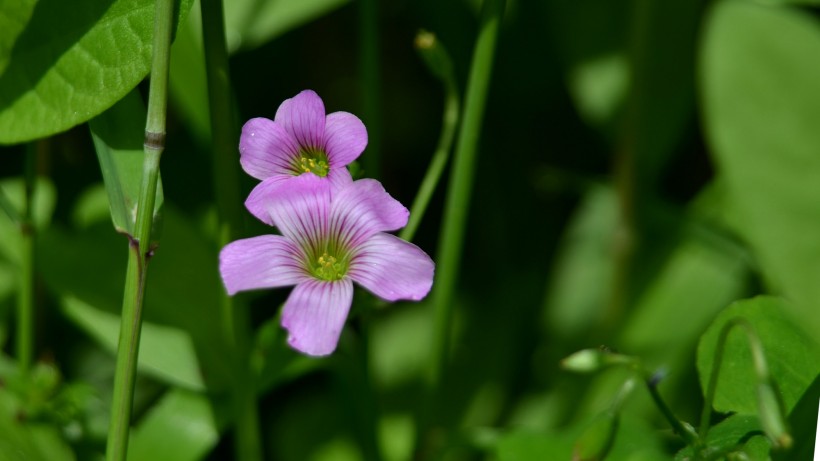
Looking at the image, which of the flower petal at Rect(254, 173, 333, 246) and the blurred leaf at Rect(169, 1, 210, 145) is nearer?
the flower petal at Rect(254, 173, 333, 246)

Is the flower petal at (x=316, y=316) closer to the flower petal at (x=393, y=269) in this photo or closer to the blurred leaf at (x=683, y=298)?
the flower petal at (x=393, y=269)

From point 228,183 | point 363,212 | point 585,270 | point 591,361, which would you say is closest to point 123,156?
point 228,183

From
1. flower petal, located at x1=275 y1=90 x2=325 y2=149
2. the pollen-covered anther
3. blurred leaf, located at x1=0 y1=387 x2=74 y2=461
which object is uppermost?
flower petal, located at x1=275 y1=90 x2=325 y2=149

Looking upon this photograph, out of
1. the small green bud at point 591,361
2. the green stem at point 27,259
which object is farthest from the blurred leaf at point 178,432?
the small green bud at point 591,361

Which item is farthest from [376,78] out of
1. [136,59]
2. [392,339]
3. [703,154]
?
[703,154]

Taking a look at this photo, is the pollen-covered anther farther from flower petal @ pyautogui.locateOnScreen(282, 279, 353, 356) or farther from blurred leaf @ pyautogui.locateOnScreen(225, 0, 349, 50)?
blurred leaf @ pyautogui.locateOnScreen(225, 0, 349, 50)

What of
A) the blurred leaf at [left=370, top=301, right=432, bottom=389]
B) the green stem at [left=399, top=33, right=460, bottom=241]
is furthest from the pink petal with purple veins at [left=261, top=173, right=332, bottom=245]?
the blurred leaf at [left=370, top=301, right=432, bottom=389]
